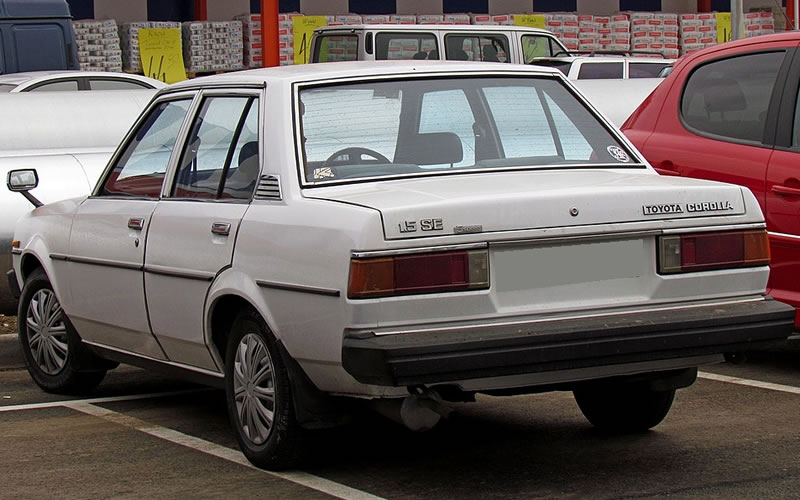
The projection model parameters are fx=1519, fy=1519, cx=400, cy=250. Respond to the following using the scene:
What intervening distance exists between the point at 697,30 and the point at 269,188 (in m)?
20.8

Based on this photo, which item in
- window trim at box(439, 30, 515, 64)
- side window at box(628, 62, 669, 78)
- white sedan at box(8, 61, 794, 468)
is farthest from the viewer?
window trim at box(439, 30, 515, 64)

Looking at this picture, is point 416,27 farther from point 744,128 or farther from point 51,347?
point 51,347

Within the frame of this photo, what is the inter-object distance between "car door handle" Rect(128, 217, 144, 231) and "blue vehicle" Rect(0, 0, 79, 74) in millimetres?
11060

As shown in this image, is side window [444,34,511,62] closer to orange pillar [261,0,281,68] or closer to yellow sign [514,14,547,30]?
orange pillar [261,0,281,68]

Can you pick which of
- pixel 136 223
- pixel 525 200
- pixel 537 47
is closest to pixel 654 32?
pixel 537 47

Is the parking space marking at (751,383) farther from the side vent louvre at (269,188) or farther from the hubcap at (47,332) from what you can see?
the hubcap at (47,332)

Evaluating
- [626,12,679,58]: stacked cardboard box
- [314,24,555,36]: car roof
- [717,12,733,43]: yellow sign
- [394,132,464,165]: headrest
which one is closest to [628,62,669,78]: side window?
[314,24,555,36]: car roof

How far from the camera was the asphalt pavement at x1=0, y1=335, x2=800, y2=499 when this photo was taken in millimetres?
5574

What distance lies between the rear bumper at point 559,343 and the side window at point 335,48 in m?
15.2

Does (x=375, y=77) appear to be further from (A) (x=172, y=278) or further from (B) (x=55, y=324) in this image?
(B) (x=55, y=324)

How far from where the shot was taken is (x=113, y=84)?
52.6 feet

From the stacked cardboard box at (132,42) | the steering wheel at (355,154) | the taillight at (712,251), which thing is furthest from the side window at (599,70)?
the taillight at (712,251)

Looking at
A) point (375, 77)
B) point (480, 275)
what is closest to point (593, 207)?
point (480, 275)

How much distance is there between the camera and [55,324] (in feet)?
25.5
